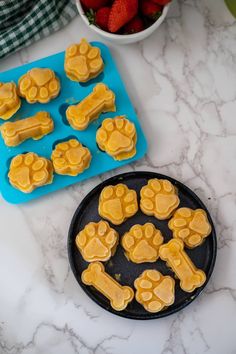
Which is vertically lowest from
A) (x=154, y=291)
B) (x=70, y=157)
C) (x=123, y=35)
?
(x=154, y=291)

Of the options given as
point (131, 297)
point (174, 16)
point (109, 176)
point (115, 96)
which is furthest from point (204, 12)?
point (131, 297)

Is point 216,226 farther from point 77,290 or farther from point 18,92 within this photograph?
point 18,92

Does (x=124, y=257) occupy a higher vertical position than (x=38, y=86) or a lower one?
lower

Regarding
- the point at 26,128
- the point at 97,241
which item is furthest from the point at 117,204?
the point at 26,128

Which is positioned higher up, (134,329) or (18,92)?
(18,92)

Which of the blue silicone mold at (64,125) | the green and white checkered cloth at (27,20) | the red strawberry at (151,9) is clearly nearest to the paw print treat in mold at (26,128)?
the blue silicone mold at (64,125)

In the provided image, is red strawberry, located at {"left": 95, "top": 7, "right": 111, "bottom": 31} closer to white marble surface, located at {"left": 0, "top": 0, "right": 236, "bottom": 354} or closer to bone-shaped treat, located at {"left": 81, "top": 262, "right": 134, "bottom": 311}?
white marble surface, located at {"left": 0, "top": 0, "right": 236, "bottom": 354}

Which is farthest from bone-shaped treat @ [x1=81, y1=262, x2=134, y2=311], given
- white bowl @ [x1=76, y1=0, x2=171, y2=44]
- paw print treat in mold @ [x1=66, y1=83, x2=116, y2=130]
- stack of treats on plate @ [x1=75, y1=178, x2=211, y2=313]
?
white bowl @ [x1=76, y1=0, x2=171, y2=44]

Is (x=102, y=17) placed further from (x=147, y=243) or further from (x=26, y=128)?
(x=147, y=243)
